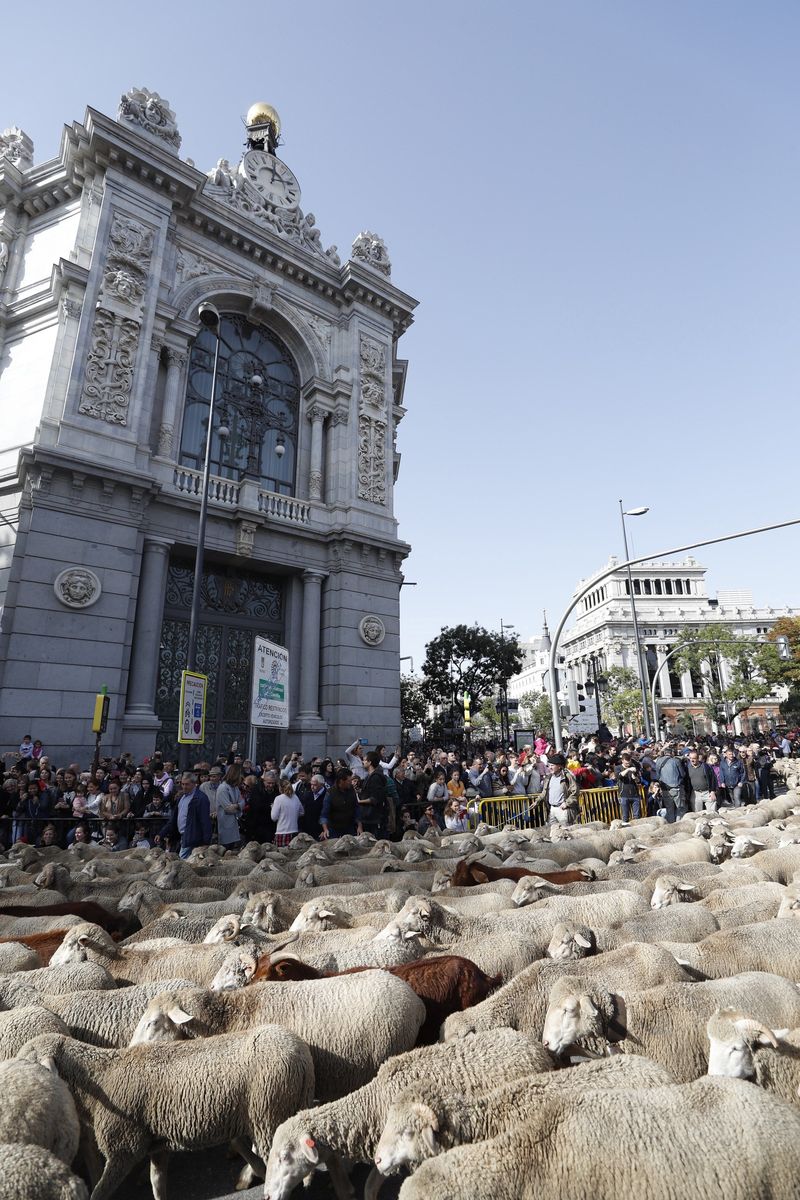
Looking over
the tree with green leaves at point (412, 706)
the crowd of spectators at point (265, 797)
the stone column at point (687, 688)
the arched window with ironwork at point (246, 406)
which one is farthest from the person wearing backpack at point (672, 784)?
the stone column at point (687, 688)

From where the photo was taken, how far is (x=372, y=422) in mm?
23391

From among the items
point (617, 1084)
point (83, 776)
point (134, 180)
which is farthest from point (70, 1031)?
point (134, 180)

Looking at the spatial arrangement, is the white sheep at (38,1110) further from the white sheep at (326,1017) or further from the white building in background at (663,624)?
the white building in background at (663,624)

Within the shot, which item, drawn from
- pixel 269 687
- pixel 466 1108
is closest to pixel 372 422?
pixel 269 687

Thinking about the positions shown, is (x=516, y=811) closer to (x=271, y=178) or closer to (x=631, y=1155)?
(x=631, y=1155)

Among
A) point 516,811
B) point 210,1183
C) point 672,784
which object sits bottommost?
point 210,1183

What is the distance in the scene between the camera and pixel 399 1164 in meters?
2.57

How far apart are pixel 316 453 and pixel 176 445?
4.96 m

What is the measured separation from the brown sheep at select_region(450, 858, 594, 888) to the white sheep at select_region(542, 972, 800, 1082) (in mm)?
3488

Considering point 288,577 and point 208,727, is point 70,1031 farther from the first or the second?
point 288,577

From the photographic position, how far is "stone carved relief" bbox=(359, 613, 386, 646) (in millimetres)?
20625

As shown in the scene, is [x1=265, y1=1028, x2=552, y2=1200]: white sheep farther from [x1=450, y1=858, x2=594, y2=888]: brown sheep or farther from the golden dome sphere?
the golden dome sphere

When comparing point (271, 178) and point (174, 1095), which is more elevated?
point (271, 178)

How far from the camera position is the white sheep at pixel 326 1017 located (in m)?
3.54
